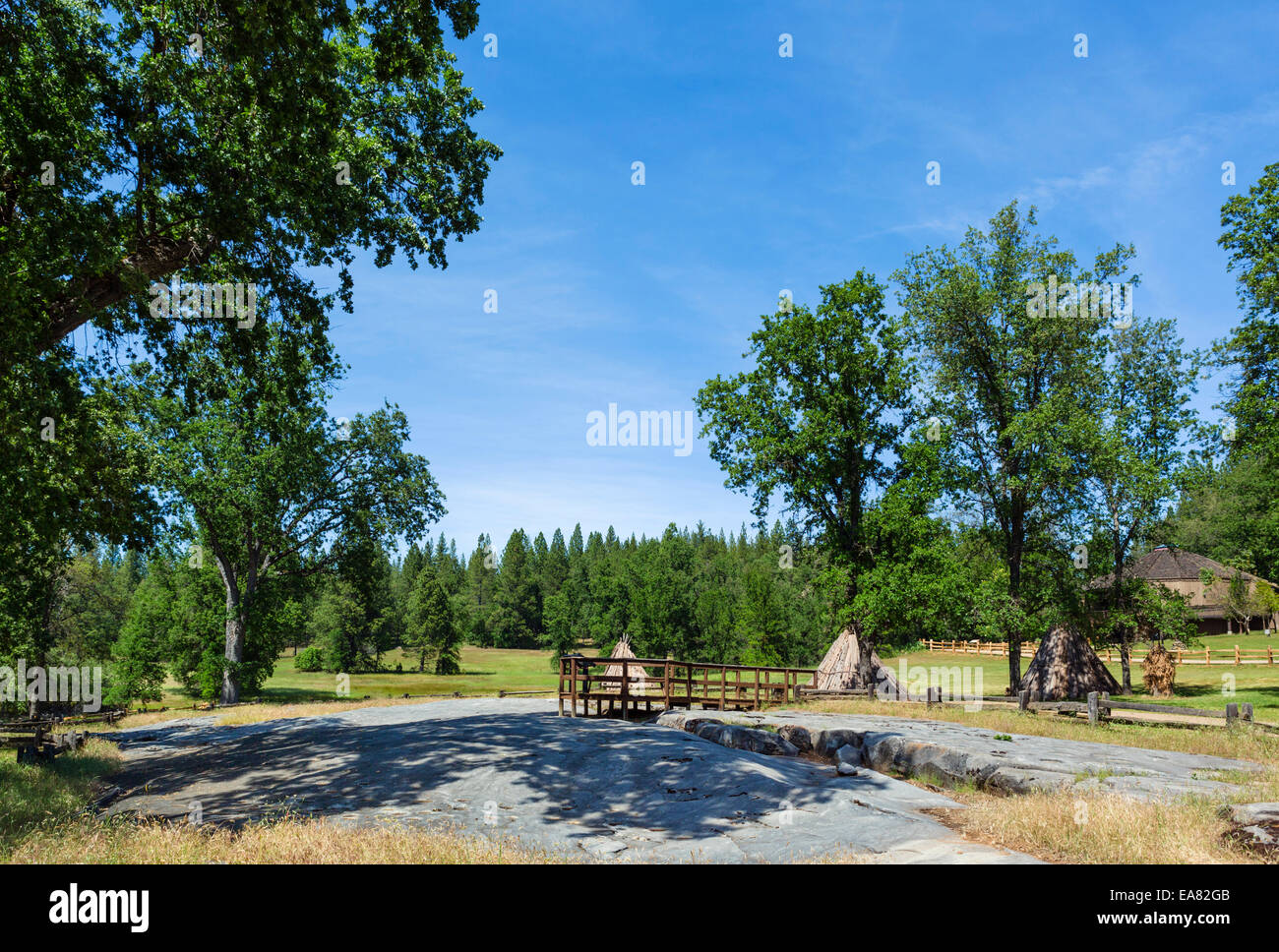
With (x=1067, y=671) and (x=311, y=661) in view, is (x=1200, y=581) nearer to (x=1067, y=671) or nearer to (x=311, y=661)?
(x=1067, y=671)

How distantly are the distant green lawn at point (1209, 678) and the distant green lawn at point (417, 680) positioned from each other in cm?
3101

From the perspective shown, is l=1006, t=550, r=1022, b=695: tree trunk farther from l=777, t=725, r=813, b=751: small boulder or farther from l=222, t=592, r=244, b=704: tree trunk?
l=222, t=592, r=244, b=704: tree trunk

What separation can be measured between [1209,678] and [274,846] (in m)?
46.1

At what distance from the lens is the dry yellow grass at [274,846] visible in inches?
259

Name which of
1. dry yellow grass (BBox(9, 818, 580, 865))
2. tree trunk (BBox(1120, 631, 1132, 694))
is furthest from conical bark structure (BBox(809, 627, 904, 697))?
dry yellow grass (BBox(9, 818, 580, 865))

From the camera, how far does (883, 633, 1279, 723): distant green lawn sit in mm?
27016

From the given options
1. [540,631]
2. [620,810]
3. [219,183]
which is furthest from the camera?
[540,631]

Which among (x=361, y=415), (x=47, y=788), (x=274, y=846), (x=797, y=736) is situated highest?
(x=361, y=415)

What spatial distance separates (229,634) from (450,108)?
1197 inches

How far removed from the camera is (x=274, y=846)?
6914 mm

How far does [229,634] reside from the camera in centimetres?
3594

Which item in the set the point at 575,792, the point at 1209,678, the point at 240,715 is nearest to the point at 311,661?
the point at 240,715

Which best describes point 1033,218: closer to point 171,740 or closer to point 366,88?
point 366,88
